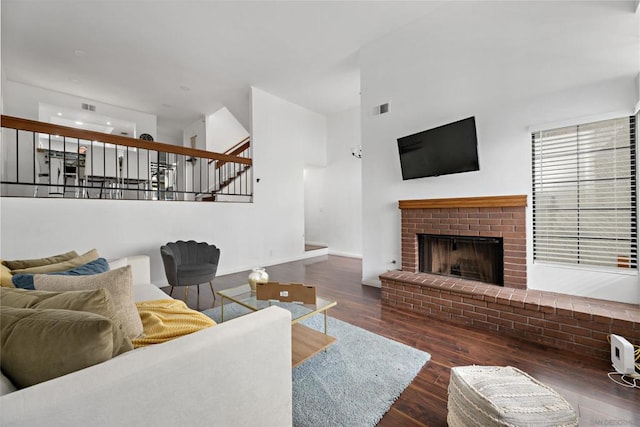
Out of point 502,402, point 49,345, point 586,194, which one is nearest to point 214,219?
point 49,345

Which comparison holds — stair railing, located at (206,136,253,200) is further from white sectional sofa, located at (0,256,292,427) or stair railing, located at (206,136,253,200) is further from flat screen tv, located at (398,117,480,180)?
white sectional sofa, located at (0,256,292,427)

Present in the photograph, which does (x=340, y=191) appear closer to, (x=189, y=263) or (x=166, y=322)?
(x=189, y=263)

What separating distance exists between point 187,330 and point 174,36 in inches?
163

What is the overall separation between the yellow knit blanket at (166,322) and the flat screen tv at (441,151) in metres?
2.82

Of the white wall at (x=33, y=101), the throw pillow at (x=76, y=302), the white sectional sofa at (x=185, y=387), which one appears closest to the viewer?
the white sectional sofa at (x=185, y=387)

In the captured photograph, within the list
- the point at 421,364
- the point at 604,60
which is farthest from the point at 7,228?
the point at 604,60

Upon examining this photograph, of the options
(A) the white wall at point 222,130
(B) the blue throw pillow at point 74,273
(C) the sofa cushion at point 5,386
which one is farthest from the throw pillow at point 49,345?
(A) the white wall at point 222,130

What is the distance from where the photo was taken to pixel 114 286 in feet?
4.00

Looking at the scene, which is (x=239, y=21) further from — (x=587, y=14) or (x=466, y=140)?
(x=587, y=14)

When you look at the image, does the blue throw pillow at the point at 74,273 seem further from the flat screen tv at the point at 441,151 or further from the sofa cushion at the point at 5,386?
the flat screen tv at the point at 441,151

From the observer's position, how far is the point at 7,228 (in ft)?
9.30

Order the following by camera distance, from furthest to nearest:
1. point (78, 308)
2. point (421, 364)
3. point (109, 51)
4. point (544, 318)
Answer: point (109, 51)
point (544, 318)
point (421, 364)
point (78, 308)

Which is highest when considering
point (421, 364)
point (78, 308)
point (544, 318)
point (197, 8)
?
point (197, 8)

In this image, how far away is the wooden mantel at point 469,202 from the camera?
8.55 feet
